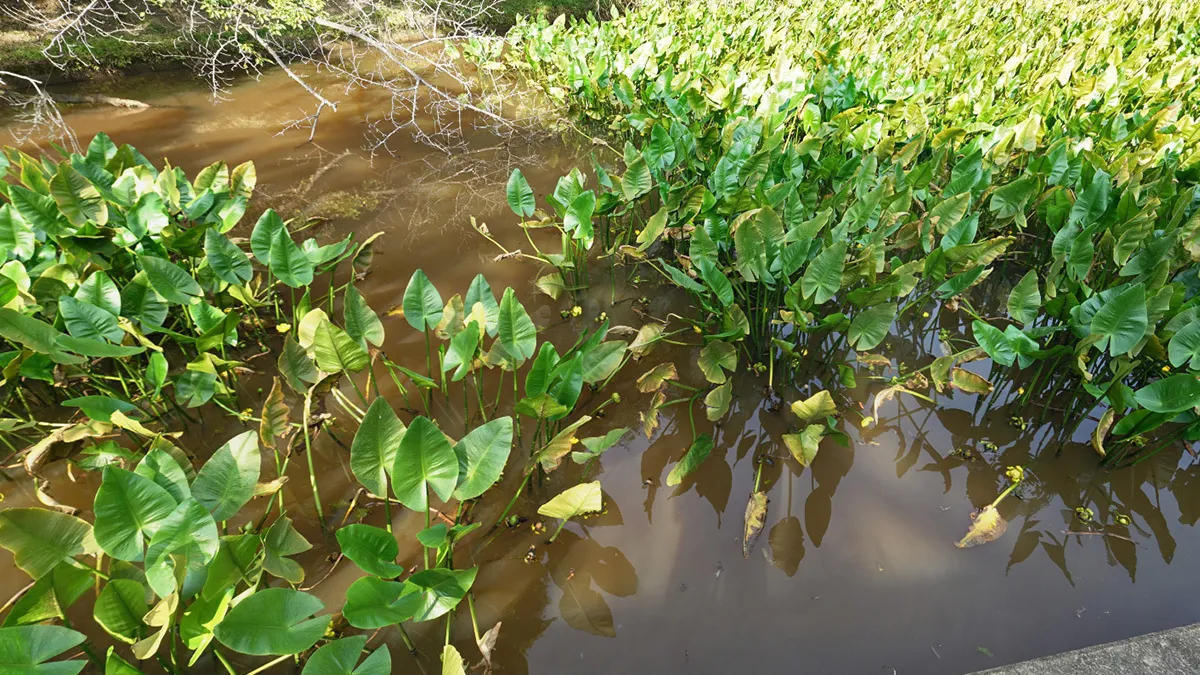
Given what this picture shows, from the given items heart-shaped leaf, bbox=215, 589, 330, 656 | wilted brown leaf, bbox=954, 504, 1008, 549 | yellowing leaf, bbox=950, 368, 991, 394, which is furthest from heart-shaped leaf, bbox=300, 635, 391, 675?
yellowing leaf, bbox=950, 368, 991, 394

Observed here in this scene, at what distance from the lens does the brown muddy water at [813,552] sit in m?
1.22

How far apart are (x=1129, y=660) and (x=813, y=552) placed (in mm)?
539

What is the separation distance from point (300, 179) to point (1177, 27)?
499 centimetres

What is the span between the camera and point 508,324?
143 cm

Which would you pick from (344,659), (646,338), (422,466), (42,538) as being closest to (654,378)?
(646,338)

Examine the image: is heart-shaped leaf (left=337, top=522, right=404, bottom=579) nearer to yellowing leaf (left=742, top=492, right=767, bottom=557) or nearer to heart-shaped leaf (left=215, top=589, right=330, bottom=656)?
heart-shaped leaf (left=215, top=589, right=330, bottom=656)

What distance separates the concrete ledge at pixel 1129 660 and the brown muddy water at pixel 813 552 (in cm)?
16

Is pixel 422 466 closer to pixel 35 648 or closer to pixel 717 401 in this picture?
pixel 35 648

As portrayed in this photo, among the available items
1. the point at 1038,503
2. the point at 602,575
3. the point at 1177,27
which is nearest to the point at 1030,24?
the point at 1177,27

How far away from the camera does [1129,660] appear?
1.04m

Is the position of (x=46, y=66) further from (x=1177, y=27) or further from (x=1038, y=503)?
(x=1177, y=27)

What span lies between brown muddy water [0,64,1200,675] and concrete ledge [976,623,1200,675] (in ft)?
0.53

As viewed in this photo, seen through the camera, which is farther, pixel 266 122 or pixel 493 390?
pixel 266 122

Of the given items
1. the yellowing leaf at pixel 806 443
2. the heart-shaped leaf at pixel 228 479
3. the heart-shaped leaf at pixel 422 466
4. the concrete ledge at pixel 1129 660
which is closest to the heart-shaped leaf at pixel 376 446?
the heart-shaped leaf at pixel 422 466
